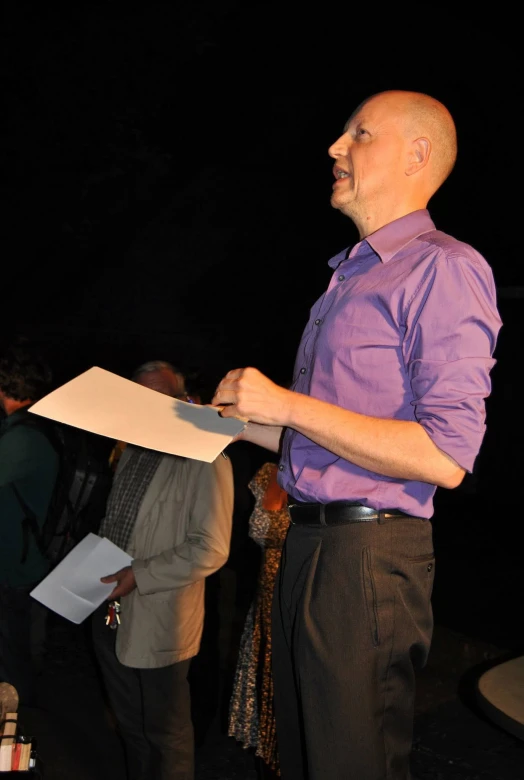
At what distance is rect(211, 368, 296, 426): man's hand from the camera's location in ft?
3.76

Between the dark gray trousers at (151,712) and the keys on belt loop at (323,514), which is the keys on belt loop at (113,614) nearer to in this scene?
the dark gray trousers at (151,712)

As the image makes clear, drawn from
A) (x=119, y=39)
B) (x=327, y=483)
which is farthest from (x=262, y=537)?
(x=119, y=39)

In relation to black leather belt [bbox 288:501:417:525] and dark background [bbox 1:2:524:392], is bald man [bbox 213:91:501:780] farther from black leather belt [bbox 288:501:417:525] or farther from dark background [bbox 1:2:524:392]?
dark background [bbox 1:2:524:392]

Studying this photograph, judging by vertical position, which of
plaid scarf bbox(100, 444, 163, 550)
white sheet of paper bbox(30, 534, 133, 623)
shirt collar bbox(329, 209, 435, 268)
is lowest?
white sheet of paper bbox(30, 534, 133, 623)

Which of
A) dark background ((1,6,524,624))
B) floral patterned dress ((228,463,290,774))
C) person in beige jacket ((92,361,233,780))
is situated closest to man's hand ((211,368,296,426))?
person in beige jacket ((92,361,233,780))

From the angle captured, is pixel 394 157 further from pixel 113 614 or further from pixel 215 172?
pixel 215 172

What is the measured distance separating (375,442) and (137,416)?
441 mm

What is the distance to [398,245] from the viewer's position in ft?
4.17

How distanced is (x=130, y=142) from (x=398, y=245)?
1045cm

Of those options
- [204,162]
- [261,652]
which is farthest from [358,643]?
[204,162]

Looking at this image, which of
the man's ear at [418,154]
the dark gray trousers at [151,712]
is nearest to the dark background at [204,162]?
the dark gray trousers at [151,712]

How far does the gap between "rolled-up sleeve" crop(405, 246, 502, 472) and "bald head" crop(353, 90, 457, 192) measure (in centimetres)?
26

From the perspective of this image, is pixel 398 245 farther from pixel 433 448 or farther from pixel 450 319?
pixel 433 448

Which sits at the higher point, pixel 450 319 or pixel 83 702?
Answer: pixel 450 319
